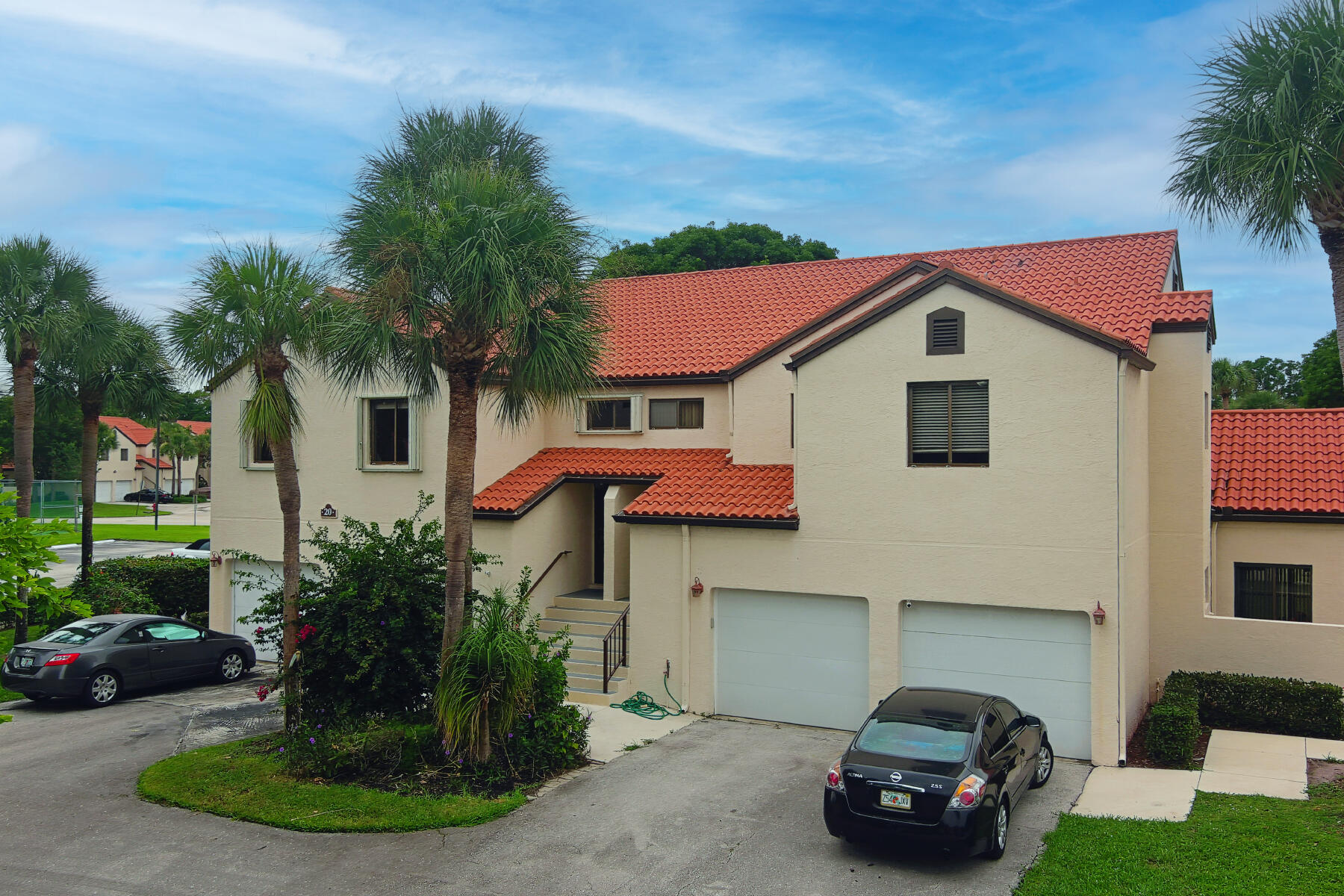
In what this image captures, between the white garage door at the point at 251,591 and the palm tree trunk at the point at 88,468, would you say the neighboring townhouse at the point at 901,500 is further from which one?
the palm tree trunk at the point at 88,468

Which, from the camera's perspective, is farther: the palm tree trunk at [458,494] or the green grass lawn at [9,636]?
the green grass lawn at [9,636]

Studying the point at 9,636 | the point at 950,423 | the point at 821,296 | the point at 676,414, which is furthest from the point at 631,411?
the point at 9,636

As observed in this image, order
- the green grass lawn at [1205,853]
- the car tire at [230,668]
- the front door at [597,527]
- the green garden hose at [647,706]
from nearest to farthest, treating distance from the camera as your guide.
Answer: the green grass lawn at [1205,853], the green garden hose at [647,706], the car tire at [230,668], the front door at [597,527]

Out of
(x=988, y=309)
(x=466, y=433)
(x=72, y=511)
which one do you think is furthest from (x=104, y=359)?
(x=72, y=511)

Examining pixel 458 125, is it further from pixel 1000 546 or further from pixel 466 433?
pixel 1000 546

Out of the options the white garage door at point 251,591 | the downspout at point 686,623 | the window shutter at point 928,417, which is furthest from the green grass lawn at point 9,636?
the window shutter at point 928,417

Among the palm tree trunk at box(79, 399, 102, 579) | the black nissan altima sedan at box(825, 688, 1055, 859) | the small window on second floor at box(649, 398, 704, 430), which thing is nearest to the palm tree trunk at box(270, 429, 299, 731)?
the black nissan altima sedan at box(825, 688, 1055, 859)

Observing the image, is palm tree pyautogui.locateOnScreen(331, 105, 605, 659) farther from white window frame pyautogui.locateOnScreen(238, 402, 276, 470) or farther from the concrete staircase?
white window frame pyautogui.locateOnScreen(238, 402, 276, 470)
